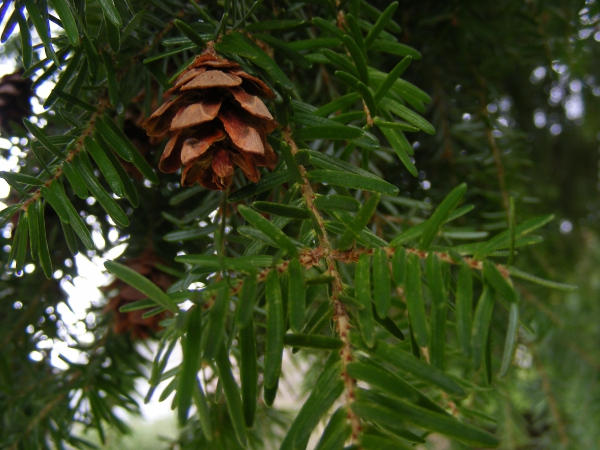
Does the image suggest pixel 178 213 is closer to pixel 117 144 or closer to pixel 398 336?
pixel 117 144

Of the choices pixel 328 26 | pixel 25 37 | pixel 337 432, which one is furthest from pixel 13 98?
pixel 337 432

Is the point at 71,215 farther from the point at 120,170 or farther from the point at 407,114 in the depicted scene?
→ the point at 407,114

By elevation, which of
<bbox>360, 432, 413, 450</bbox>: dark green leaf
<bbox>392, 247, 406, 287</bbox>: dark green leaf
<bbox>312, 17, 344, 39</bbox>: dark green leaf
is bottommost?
<bbox>360, 432, 413, 450</bbox>: dark green leaf

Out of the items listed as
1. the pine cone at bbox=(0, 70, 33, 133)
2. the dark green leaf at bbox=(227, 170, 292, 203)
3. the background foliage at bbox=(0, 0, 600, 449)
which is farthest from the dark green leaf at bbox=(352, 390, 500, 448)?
the pine cone at bbox=(0, 70, 33, 133)

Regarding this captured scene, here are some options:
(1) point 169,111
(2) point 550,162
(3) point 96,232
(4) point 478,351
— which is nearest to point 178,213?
(3) point 96,232

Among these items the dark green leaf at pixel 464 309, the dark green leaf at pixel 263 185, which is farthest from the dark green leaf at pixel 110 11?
the dark green leaf at pixel 464 309

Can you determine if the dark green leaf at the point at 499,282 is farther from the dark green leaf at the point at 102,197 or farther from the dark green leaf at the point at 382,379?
the dark green leaf at the point at 102,197

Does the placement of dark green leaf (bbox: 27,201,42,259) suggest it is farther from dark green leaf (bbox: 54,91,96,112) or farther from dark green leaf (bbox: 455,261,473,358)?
dark green leaf (bbox: 455,261,473,358)
